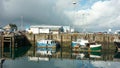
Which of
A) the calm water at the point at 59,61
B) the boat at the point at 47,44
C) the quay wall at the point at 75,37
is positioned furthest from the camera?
the quay wall at the point at 75,37

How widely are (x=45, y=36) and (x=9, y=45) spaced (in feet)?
56.9

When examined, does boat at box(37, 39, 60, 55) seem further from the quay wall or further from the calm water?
the calm water

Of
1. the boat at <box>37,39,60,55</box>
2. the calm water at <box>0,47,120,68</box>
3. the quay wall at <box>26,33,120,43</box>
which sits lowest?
the calm water at <box>0,47,120,68</box>

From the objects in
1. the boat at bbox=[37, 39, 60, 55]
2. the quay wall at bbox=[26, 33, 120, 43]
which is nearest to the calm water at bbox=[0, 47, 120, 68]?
the boat at bbox=[37, 39, 60, 55]

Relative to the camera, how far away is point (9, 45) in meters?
92.9

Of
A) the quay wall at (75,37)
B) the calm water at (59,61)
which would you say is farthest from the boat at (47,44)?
the calm water at (59,61)

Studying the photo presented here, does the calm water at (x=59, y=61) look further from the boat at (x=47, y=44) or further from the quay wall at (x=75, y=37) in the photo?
the quay wall at (x=75, y=37)

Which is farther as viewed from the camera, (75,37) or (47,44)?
(75,37)

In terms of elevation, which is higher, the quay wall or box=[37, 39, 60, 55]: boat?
the quay wall

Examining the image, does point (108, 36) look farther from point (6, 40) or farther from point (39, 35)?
point (6, 40)

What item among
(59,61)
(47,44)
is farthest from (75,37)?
(59,61)

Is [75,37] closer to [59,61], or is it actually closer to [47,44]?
[47,44]

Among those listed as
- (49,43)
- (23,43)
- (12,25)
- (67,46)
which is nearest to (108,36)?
(67,46)

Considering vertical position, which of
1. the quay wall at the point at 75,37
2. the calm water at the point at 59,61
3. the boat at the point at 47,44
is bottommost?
the calm water at the point at 59,61
